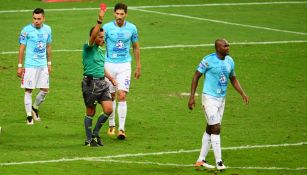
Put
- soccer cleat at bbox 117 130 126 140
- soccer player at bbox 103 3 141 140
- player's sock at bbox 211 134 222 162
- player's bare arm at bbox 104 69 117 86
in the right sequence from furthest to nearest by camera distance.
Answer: soccer player at bbox 103 3 141 140, soccer cleat at bbox 117 130 126 140, player's bare arm at bbox 104 69 117 86, player's sock at bbox 211 134 222 162

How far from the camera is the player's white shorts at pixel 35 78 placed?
24.1 m

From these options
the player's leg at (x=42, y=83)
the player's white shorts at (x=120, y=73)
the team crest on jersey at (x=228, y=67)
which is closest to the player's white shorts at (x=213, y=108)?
the team crest on jersey at (x=228, y=67)

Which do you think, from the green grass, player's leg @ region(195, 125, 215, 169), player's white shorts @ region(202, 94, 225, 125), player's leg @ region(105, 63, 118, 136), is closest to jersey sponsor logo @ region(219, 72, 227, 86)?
player's white shorts @ region(202, 94, 225, 125)

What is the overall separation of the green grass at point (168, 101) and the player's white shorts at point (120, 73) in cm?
114

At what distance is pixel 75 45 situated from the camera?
113ft

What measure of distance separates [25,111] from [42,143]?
140 inches

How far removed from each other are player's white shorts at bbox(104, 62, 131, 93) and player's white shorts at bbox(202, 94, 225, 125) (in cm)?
314

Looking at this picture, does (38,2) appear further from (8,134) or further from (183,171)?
(183,171)

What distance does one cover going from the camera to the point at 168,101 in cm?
2719

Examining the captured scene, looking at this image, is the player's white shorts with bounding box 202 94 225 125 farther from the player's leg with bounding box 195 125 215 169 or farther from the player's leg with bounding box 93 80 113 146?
the player's leg with bounding box 93 80 113 146

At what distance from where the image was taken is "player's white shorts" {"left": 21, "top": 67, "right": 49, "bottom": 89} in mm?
24125

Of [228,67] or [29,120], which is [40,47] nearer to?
[29,120]

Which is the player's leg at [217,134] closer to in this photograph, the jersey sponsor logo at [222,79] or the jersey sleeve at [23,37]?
the jersey sponsor logo at [222,79]

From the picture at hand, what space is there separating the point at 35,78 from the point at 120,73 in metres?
2.36
